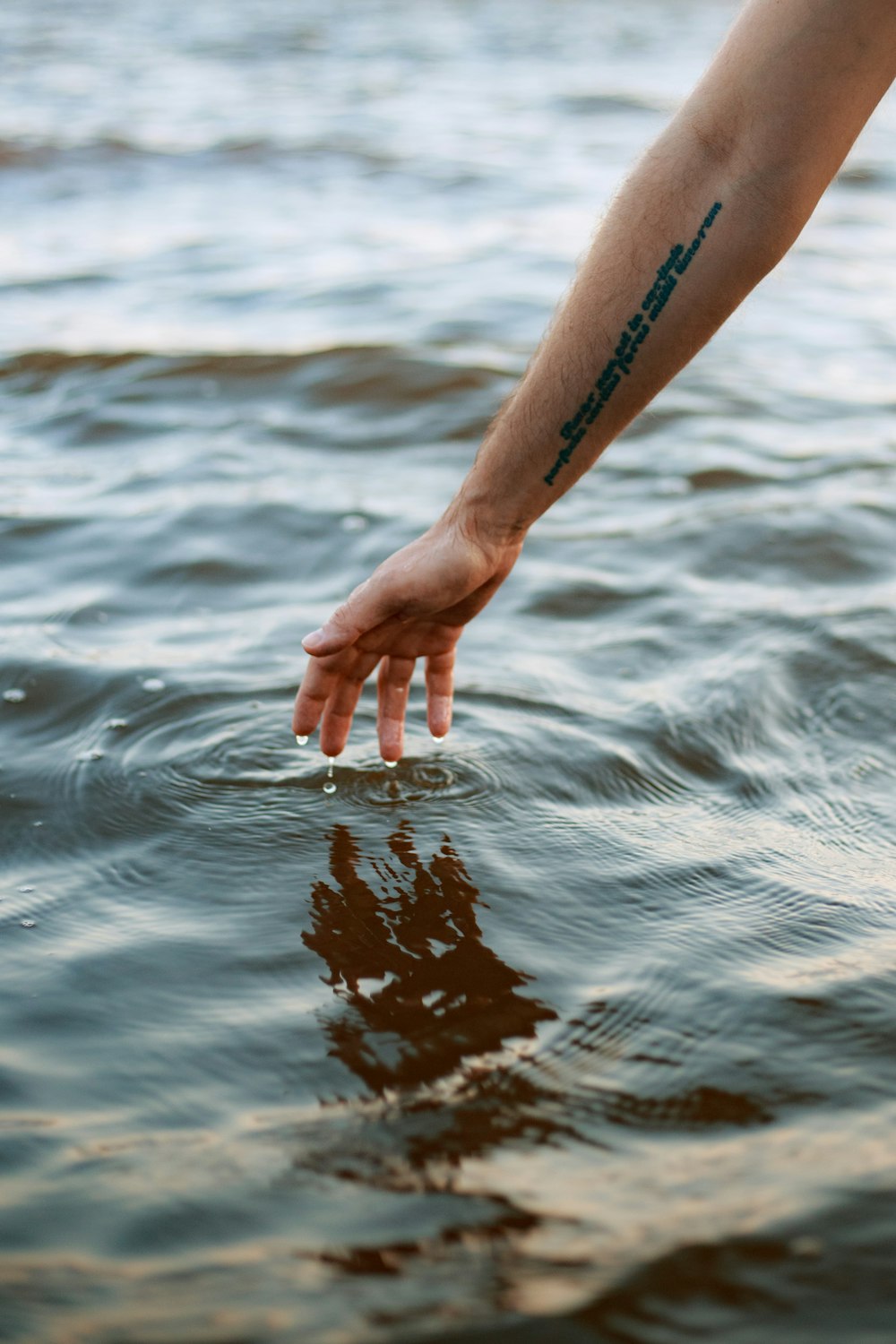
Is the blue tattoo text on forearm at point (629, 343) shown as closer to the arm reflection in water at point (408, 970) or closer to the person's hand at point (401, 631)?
the person's hand at point (401, 631)

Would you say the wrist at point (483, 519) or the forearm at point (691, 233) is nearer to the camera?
the forearm at point (691, 233)

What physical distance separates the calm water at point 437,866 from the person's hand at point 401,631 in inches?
8.0

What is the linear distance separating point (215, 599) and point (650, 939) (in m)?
1.93

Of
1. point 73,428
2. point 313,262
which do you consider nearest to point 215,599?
point 73,428

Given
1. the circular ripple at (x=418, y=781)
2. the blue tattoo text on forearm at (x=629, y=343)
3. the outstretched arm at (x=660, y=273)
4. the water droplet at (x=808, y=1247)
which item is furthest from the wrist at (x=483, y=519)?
the water droplet at (x=808, y=1247)

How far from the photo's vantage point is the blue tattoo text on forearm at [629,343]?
2191mm

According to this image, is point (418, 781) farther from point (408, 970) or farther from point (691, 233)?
point (691, 233)

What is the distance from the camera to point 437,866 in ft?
8.50

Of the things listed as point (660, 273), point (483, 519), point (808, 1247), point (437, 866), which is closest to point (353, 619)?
point (483, 519)

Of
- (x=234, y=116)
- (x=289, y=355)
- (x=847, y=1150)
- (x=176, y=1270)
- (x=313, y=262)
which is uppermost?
(x=234, y=116)

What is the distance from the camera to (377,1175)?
5.87ft

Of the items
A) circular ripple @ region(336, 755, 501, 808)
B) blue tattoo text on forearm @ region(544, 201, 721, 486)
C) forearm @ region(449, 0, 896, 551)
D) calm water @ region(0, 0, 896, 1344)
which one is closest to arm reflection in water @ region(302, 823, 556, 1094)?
calm water @ region(0, 0, 896, 1344)

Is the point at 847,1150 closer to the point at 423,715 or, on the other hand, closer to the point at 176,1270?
the point at 176,1270

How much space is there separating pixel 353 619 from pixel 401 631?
17 centimetres
